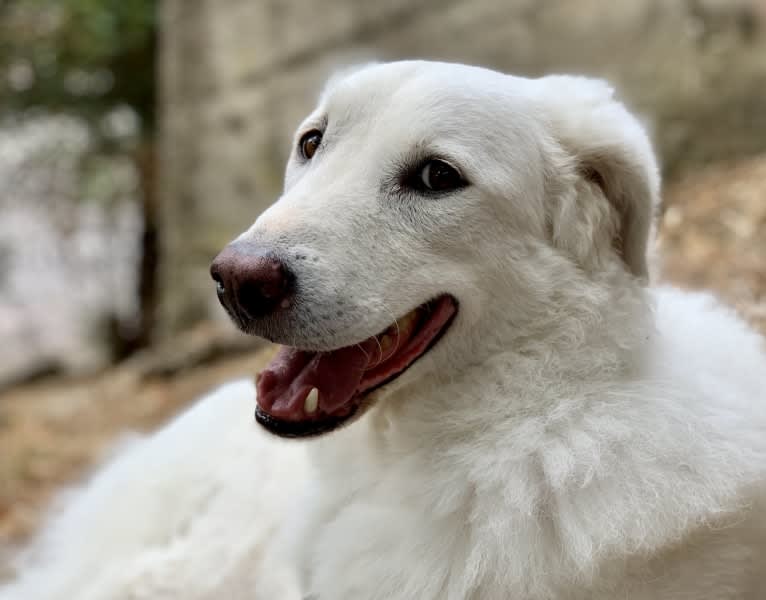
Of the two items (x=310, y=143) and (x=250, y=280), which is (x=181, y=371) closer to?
(x=310, y=143)

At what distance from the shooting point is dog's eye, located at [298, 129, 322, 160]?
7.04ft

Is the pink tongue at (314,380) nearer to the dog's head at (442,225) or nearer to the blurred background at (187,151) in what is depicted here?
the dog's head at (442,225)

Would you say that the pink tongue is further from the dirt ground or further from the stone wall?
the stone wall

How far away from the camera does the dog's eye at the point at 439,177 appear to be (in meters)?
1.92

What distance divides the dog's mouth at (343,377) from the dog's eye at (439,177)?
0.26 m

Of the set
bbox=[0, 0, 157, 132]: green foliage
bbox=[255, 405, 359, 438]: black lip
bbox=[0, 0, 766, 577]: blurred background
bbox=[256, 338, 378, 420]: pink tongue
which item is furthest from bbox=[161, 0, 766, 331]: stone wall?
bbox=[255, 405, 359, 438]: black lip

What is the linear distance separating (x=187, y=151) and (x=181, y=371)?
6.88ft

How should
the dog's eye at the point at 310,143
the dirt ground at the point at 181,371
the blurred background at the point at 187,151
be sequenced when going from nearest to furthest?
1. the dog's eye at the point at 310,143
2. the dirt ground at the point at 181,371
3. the blurred background at the point at 187,151

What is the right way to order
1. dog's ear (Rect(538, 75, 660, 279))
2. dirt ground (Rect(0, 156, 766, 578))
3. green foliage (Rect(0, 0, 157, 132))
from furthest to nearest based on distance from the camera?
green foliage (Rect(0, 0, 157, 132))
dirt ground (Rect(0, 156, 766, 578))
dog's ear (Rect(538, 75, 660, 279))

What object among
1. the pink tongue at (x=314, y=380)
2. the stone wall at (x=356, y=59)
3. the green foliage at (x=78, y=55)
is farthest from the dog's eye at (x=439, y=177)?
the green foliage at (x=78, y=55)

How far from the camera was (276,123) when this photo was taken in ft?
23.3

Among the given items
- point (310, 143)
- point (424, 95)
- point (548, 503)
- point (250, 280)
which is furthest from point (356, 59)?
point (548, 503)

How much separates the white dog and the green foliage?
21.3 feet

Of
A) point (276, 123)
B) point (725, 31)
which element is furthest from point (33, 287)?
point (725, 31)
